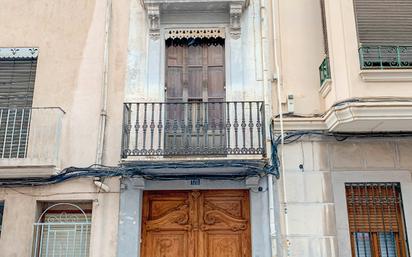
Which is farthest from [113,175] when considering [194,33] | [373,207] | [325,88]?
[373,207]

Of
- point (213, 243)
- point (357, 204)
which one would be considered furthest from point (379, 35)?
point (213, 243)

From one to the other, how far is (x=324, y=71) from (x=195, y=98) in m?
2.19

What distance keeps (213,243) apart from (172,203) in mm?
923

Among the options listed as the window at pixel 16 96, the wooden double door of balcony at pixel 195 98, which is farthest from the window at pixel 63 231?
the wooden double door of balcony at pixel 195 98

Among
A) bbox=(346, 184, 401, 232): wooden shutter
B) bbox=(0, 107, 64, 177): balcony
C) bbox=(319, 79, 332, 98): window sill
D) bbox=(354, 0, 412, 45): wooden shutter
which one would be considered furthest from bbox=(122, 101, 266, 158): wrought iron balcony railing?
bbox=(354, 0, 412, 45): wooden shutter

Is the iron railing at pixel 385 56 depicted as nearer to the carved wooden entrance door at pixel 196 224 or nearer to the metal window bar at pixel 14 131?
the carved wooden entrance door at pixel 196 224

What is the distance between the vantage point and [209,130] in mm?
7340

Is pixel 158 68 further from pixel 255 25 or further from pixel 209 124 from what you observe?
pixel 255 25

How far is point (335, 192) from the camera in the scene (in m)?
6.83

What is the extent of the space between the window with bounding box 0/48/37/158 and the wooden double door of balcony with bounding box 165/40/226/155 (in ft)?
7.91

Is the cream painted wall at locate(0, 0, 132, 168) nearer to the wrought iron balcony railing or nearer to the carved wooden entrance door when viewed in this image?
the wrought iron balcony railing

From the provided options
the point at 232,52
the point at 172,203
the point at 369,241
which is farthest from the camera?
the point at 232,52

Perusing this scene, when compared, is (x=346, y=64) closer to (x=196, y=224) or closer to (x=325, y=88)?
(x=325, y=88)

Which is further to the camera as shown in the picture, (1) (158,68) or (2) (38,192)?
(1) (158,68)
